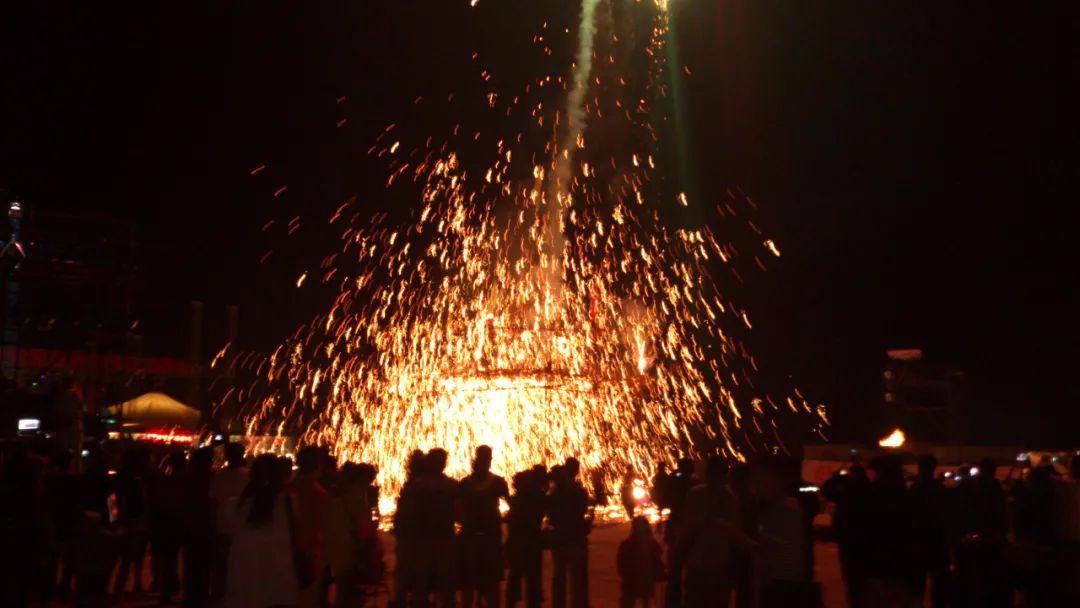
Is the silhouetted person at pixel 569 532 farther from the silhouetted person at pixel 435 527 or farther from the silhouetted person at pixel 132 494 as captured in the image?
the silhouetted person at pixel 132 494

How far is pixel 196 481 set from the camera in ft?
31.8

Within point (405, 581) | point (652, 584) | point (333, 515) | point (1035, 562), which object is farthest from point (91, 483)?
point (1035, 562)

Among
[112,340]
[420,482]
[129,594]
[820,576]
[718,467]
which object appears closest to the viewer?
[718,467]

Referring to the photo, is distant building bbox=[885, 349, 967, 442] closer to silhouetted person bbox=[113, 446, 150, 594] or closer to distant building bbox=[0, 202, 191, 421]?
distant building bbox=[0, 202, 191, 421]

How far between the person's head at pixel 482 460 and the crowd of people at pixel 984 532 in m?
2.78

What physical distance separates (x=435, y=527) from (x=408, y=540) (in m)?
0.22

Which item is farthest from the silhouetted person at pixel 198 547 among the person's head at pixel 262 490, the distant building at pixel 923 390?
the distant building at pixel 923 390

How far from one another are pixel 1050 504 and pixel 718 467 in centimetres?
355

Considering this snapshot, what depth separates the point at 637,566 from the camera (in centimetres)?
923

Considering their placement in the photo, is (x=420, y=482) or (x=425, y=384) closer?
(x=420, y=482)

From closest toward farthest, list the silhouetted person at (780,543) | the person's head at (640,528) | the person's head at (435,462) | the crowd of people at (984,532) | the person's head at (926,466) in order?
the silhouetted person at (780,543), the crowd of people at (984,532), the person's head at (435,462), the person's head at (640,528), the person's head at (926,466)

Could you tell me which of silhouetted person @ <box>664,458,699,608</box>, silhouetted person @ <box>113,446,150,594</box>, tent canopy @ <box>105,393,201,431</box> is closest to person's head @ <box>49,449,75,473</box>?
silhouetted person @ <box>113,446,150,594</box>

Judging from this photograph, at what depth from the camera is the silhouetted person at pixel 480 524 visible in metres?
9.20

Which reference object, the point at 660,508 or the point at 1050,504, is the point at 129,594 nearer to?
the point at 660,508
